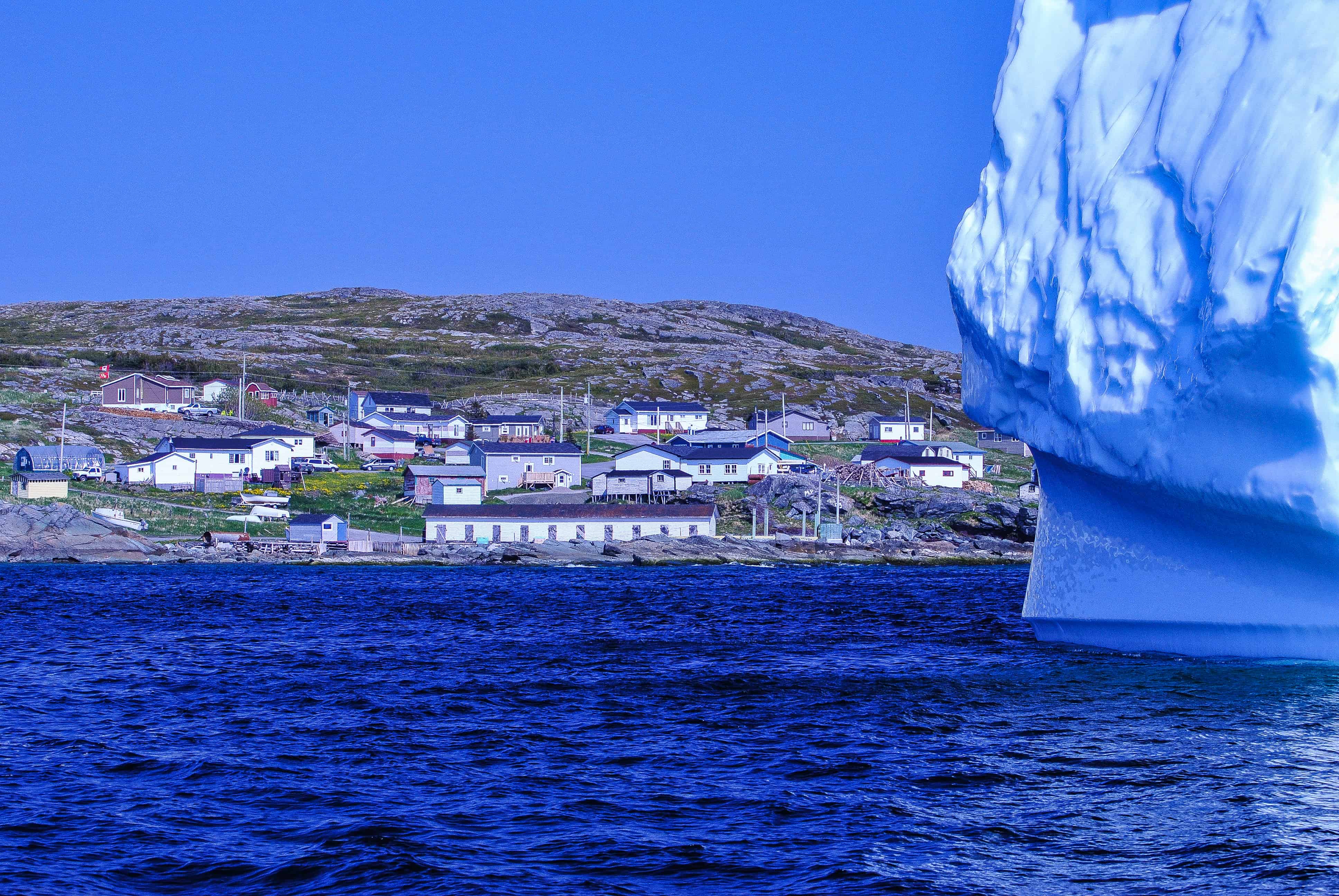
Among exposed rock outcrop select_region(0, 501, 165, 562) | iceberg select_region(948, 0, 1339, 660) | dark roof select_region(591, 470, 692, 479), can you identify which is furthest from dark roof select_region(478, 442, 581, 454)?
iceberg select_region(948, 0, 1339, 660)

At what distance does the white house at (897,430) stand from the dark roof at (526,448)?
32.9m

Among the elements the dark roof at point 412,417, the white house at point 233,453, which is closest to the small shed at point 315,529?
the white house at point 233,453

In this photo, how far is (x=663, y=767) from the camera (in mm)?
15367

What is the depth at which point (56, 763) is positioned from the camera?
52.5 feet

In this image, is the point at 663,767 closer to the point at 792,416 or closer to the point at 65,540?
the point at 65,540

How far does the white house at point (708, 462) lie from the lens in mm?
79500

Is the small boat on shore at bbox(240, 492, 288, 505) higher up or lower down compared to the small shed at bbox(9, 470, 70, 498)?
lower down


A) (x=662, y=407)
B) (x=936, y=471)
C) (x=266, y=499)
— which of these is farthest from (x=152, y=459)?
(x=662, y=407)

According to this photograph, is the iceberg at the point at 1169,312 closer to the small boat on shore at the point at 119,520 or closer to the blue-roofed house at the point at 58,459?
the small boat on shore at the point at 119,520

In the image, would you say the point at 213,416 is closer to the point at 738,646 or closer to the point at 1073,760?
the point at 738,646

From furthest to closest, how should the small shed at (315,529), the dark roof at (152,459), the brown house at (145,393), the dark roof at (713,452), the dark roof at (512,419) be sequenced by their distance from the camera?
1. the brown house at (145,393)
2. the dark roof at (512,419)
3. the dark roof at (713,452)
4. the dark roof at (152,459)
5. the small shed at (315,529)

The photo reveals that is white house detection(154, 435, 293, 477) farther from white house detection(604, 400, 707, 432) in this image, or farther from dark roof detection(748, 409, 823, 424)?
dark roof detection(748, 409, 823, 424)

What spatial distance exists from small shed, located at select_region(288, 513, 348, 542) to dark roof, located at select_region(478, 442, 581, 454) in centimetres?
1636

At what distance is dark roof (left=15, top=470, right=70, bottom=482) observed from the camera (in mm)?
64938
